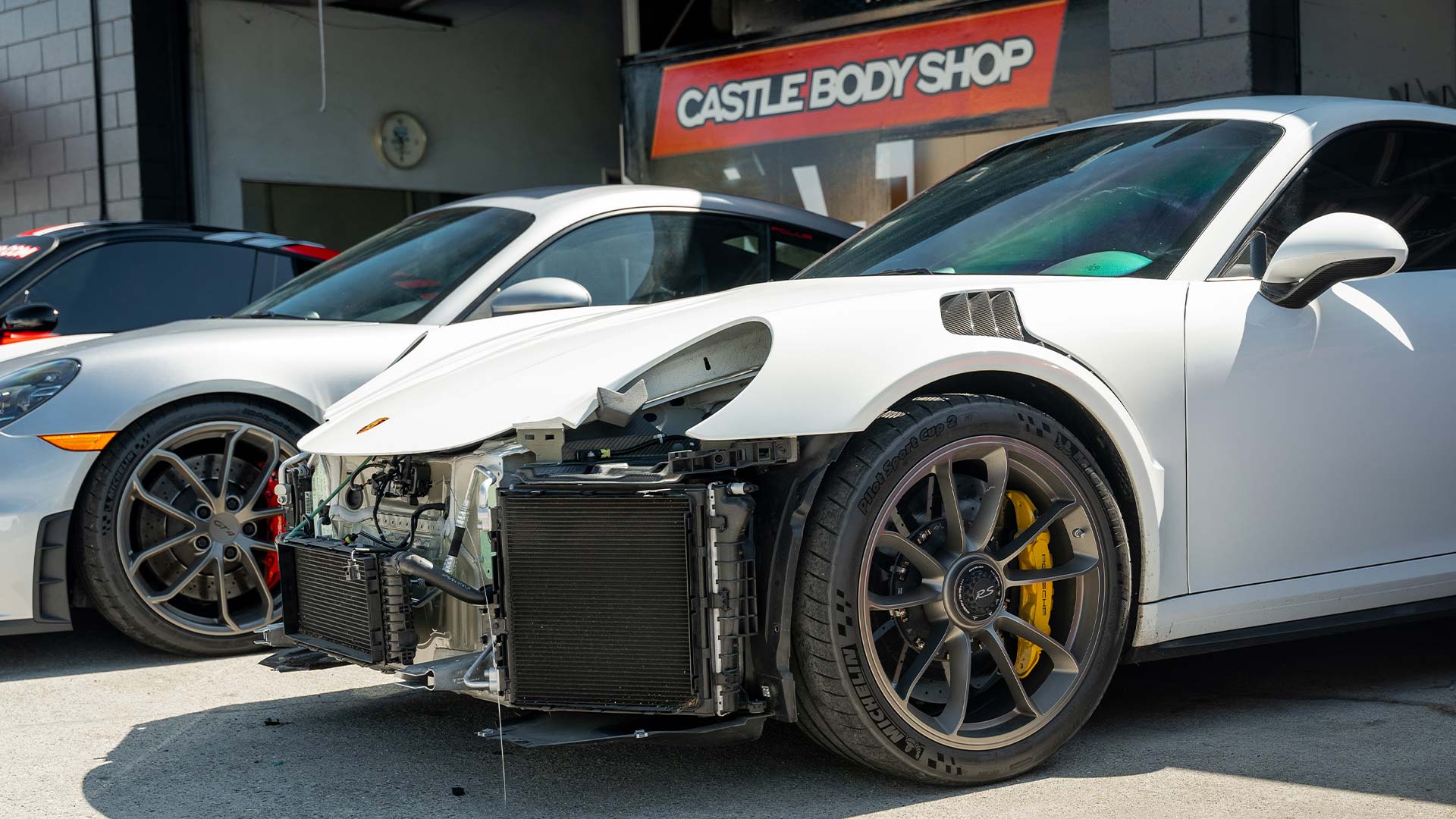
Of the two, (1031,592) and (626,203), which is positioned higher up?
(626,203)

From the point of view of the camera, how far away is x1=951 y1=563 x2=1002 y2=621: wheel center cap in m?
3.01

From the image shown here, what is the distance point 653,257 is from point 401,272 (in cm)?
89

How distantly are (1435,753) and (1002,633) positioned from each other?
0.97 metres

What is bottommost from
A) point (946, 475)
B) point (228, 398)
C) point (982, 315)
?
point (946, 475)

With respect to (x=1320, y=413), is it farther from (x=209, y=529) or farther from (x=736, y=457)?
(x=209, y=529)

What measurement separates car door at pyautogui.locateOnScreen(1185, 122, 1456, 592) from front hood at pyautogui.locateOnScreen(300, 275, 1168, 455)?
0.89 feet

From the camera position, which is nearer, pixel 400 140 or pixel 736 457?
pixel 736 457

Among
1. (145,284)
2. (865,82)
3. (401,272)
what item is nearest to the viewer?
(401,272)

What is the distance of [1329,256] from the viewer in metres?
3.24

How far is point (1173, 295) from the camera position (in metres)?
3.30

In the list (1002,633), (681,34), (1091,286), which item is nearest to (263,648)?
(1002,633)

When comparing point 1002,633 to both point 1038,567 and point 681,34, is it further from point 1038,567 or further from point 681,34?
point 681,34

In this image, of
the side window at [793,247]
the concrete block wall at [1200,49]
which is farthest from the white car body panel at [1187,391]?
the concrete block wall at [1200,49]

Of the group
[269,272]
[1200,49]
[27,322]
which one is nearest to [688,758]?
[27,322]
